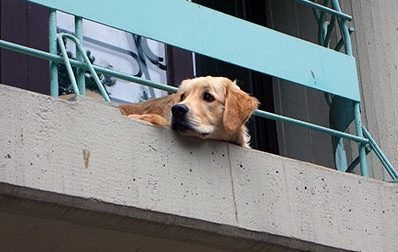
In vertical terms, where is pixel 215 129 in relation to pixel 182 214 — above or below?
above

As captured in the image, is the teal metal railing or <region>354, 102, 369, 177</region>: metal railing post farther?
<region>354, 102, 369, 177</region>: metal railing post

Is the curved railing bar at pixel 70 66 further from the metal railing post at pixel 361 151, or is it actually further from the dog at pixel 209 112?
the metal railing post at pixel 361 151

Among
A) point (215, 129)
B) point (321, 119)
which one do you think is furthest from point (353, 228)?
point (321, 119)

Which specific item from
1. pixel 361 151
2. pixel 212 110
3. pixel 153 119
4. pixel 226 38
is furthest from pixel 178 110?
pixel 361 151

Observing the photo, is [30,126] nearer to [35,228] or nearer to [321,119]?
[35,228]

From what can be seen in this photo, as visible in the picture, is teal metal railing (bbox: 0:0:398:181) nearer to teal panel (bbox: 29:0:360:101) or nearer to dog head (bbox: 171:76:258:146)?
teal panel (bbox: 29:0:360:101)

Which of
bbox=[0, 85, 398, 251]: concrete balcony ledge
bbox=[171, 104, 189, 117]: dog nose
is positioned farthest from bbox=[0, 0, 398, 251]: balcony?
bbox=[171, 104, 189, 117]: dog nose

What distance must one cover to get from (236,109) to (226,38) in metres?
0.60

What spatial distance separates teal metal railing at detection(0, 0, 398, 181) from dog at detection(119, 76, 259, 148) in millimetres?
166

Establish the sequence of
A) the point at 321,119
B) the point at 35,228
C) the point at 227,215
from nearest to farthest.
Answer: the point at 35,228 < the point at 227,215 < the point at 321,119

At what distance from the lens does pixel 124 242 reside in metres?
6.38

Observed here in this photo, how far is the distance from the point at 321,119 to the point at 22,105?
370cm

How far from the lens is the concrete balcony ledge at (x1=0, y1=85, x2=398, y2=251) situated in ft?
19.0

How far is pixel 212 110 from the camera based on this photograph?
21.9ft
